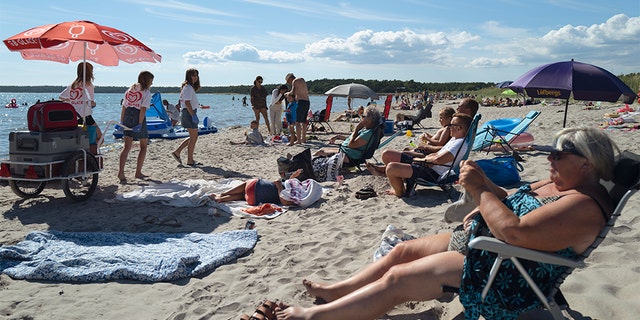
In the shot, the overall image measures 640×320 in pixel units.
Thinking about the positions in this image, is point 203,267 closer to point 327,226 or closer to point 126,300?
point 126,300

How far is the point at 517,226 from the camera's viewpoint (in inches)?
73.9

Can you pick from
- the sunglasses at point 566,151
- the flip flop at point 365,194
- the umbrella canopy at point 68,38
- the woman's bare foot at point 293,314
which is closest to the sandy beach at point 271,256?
the flip flop at point 365,194

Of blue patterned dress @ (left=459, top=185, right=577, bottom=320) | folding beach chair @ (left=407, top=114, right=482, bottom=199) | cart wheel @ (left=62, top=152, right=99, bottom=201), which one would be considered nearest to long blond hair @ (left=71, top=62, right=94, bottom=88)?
cart wheel @ (left=62, top=152, right=99, bottom=201)

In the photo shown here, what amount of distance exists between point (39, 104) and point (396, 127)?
1131cm

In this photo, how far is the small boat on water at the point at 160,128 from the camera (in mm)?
13609

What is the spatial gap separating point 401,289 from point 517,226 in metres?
0.62

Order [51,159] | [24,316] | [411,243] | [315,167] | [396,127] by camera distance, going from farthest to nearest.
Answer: [396,127]
[315,167]
[51,159]
[24,316]
[411,243]

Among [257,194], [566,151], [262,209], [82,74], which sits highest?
[82,74]

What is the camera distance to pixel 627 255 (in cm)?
291

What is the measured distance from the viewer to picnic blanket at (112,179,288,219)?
5.07 m

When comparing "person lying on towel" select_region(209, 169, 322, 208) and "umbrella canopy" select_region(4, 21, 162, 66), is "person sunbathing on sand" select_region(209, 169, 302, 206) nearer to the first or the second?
"person lying on towel" select_region(209, 169, 322, 208)

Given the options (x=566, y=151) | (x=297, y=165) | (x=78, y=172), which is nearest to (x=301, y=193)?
(x=297, y=165)

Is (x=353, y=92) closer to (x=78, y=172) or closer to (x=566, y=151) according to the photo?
(x=78, y=172)

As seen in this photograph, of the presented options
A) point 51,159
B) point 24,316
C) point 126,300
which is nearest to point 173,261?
point 126,300
